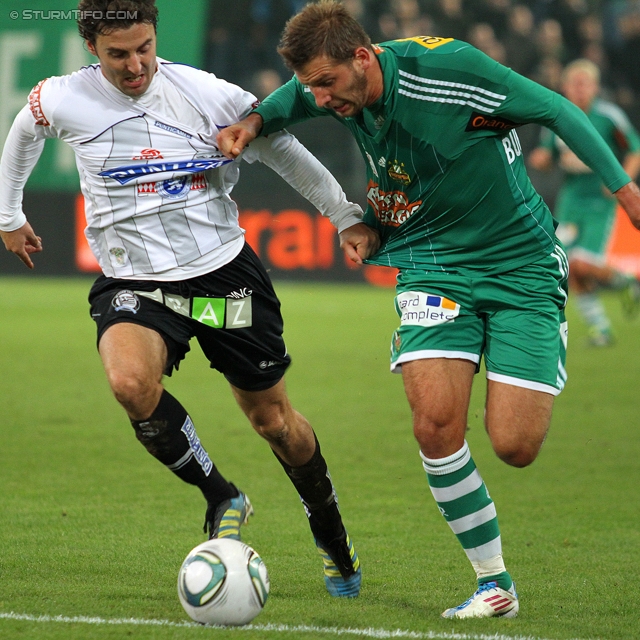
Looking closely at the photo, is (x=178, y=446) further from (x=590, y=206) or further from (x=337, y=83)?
(x=590, y=206)

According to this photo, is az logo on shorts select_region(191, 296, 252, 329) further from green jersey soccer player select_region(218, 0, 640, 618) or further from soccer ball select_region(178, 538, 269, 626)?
soccer ball select_region(178, 538, 269, 626)

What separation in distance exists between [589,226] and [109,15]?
8863 millimetres

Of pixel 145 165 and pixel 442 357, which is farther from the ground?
pixel 145 165

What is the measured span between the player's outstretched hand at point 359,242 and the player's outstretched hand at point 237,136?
533mm

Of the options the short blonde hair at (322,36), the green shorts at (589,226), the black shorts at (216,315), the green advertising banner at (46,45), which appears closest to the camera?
the short blonde hair at (322,36)

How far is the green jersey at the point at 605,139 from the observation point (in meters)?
10.9

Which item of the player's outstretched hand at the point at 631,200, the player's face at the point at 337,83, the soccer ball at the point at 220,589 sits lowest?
the soccer ball at the point at 220,589

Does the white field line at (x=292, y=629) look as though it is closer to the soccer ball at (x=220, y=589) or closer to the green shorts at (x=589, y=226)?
the soccer ball at (x=220, y=589)

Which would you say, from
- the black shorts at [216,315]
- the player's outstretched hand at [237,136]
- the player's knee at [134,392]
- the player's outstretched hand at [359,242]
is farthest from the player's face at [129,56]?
the player's knee at [134,392]

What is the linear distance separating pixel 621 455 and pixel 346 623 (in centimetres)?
369

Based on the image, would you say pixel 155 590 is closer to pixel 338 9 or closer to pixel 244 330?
pixel 244 330

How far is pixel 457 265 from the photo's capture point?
4.03 metres

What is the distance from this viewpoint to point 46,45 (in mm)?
19344

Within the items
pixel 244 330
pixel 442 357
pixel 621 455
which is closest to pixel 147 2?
pixel 244 330
